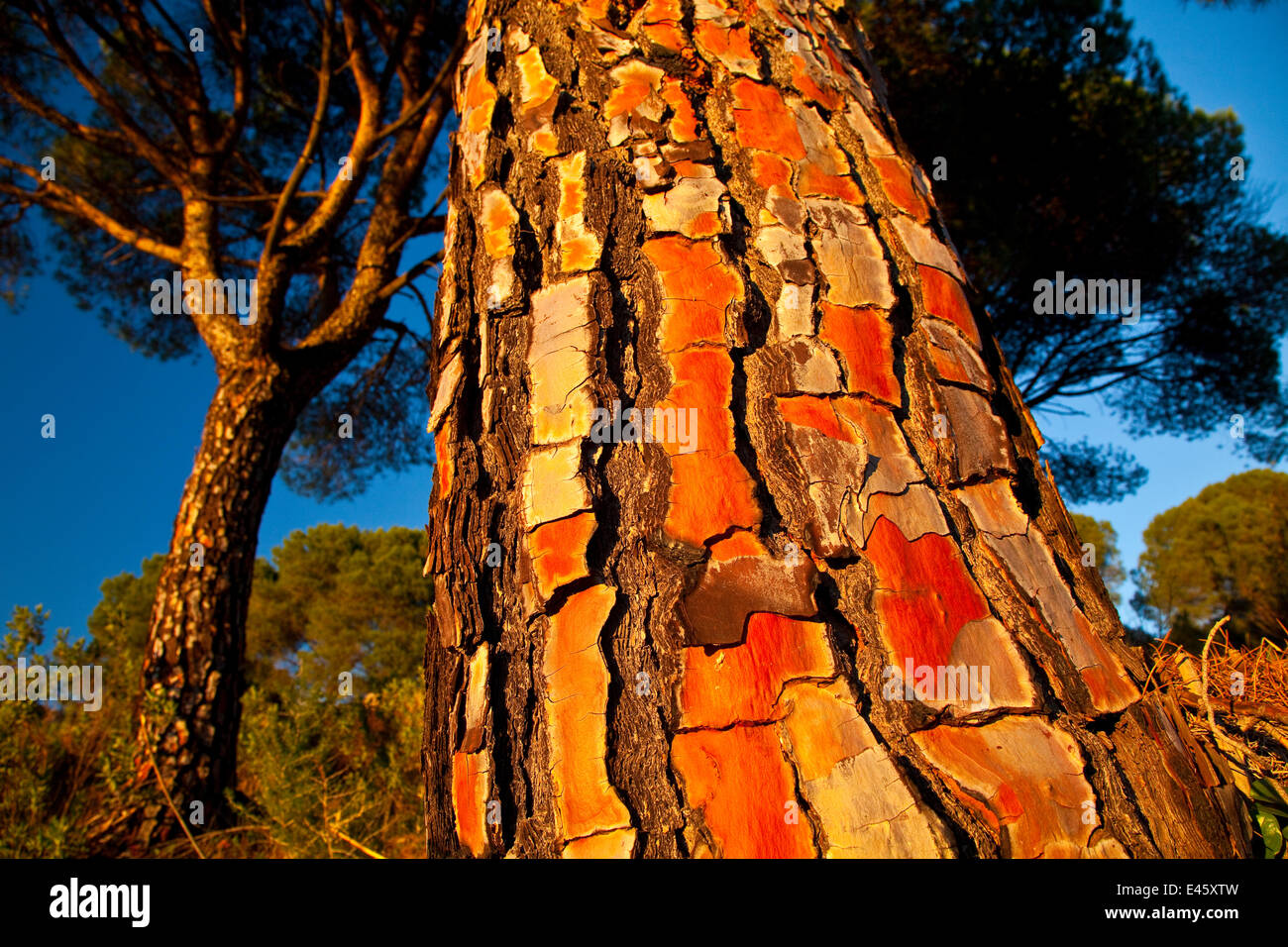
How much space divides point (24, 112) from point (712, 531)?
7.03 m

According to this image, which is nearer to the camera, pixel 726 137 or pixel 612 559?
pixel 612 559

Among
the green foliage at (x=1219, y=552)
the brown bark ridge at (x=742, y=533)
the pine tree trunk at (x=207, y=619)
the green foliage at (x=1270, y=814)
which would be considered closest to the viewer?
the brown bark ridge at (x=742, y=533)

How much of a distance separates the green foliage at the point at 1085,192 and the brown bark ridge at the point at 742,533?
4.80m

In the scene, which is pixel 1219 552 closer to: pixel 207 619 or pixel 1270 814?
pixel 1270 814

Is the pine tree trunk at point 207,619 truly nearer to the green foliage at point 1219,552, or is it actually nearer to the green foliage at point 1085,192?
the green foliage at point 1085,192

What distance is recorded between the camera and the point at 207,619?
3.06 m

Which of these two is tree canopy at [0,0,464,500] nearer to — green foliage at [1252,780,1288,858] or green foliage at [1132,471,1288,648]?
green foliage at [1252,780,1288,858]

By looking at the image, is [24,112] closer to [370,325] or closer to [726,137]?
[370,325]

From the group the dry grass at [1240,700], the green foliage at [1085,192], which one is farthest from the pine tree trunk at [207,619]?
the green foliage at [1085,192]

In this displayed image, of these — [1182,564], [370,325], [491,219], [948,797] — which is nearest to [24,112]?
[370,325]

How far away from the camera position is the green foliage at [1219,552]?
657 cm

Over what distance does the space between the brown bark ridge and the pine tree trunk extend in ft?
9.37

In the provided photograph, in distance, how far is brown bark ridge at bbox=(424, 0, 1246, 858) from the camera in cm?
61

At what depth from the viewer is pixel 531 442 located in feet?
2.59
